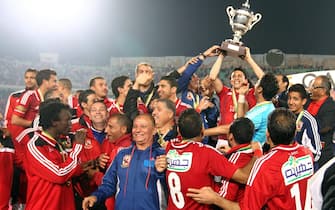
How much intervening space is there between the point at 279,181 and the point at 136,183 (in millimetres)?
971

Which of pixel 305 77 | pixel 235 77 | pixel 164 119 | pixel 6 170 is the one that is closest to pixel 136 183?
pixel 164 119

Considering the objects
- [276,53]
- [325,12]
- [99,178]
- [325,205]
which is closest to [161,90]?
[99,178]

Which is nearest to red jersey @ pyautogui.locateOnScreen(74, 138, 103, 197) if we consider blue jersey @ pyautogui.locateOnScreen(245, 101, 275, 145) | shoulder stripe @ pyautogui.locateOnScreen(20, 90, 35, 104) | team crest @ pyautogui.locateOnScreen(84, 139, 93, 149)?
team crest @ pyautogui.locateOnScreen(84, 139, 93, 149)

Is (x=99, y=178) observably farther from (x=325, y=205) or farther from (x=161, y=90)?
(x=325, y=205)

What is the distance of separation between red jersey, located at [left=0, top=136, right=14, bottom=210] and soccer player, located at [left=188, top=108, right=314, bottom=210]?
170 cm

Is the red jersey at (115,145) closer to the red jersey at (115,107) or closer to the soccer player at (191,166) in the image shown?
the soccer player at (191,166)

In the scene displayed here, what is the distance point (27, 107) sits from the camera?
567 centimetres

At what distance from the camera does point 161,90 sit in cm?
497

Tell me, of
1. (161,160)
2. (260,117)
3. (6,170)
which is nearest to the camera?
(161,160)

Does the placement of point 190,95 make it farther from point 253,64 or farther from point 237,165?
point 237,165

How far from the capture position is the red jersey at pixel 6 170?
11.6ft

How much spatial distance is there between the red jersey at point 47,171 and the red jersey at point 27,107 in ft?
7.35

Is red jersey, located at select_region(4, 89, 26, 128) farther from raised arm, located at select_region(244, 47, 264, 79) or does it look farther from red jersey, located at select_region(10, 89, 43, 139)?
raised arm, located at select_region(244, 47, 264, 79)

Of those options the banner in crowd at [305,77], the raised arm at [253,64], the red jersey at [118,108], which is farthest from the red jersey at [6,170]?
the banner in crowd at [305,77]
